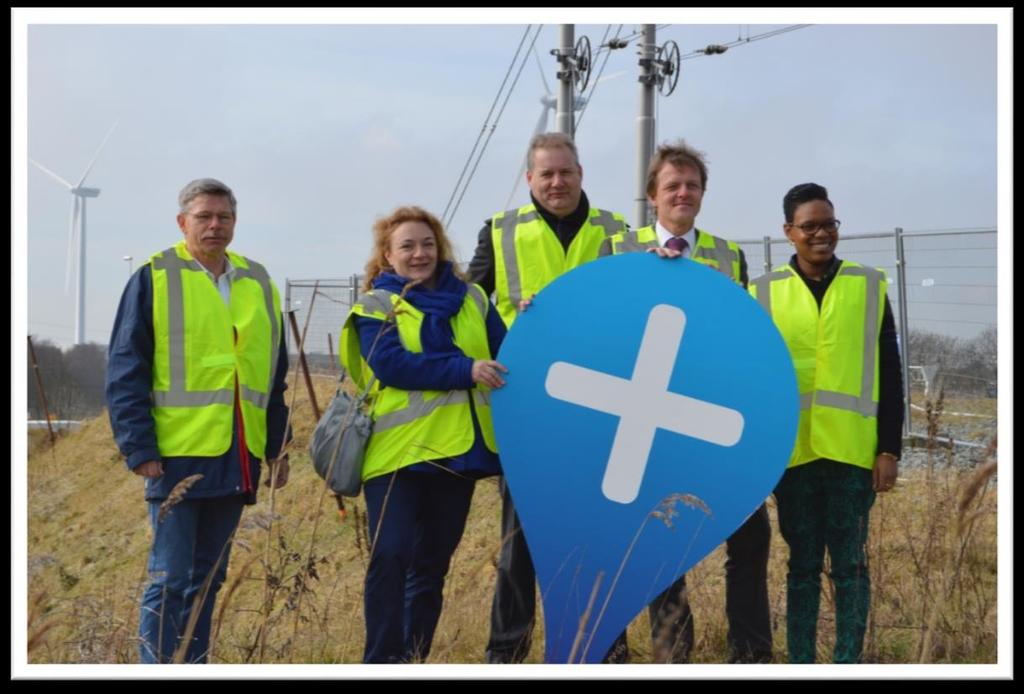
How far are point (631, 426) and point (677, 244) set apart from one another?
28.4 inches

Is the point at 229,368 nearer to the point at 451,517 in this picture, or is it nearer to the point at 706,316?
the point at 451,517

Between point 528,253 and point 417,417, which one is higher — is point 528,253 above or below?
above

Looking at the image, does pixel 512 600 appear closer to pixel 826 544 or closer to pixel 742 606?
pixel 742 606

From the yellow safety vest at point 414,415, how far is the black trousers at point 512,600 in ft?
1.02

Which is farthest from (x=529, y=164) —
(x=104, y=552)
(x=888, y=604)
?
(x=104, y=552)

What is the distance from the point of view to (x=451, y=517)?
374cm

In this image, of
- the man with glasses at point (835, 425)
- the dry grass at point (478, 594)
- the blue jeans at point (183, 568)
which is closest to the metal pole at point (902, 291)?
the dry grass at point (478, 594)

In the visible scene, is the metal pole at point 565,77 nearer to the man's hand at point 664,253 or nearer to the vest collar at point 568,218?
the vest collar at point 568,218

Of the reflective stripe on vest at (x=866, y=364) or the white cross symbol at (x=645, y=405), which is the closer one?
the white cross symbol at (x=645, y=405)

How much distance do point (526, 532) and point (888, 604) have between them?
2086 millimetres

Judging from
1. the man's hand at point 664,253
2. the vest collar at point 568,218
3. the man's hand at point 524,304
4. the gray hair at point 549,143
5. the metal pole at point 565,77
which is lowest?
the man's hand at point 524,304

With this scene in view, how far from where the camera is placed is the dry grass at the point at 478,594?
334cm

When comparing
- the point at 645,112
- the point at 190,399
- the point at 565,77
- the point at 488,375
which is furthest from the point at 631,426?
the point at 565,77

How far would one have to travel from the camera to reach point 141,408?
12.2 ft
